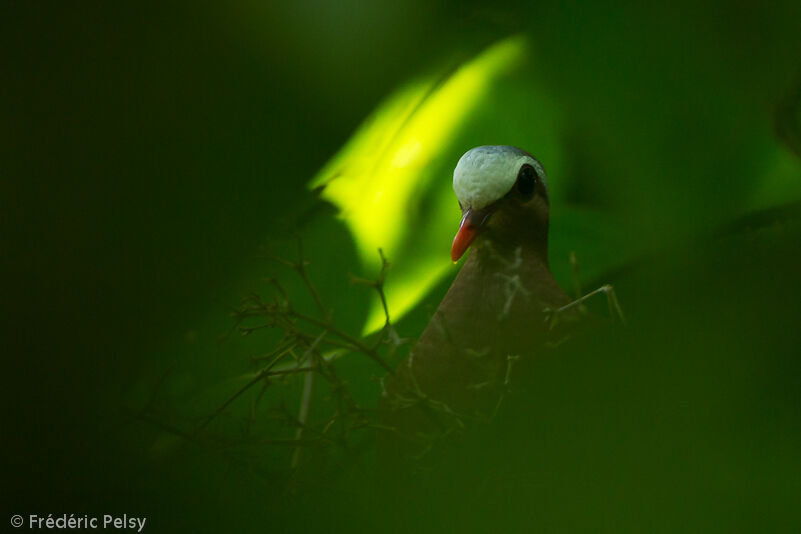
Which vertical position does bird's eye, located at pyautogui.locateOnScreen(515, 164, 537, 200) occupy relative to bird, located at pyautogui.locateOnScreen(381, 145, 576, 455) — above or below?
above

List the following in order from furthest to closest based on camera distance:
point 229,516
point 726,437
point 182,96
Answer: point 182,96, point 229,516, point 726,437

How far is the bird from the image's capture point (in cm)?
45

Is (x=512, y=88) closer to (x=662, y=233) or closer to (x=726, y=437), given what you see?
(x=662, y=233)

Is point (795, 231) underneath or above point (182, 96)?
underneath

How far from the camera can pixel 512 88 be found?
57 cm

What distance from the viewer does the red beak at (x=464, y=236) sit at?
1.54 feet

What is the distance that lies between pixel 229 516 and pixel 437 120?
1.11ft

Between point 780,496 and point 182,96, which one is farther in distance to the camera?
point 182,96

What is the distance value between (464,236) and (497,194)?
4 centimetres

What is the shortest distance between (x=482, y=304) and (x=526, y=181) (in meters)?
0.08

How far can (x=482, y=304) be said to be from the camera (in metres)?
0.49

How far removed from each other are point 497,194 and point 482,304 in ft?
0.23

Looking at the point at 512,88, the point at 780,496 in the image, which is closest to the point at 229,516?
the point at 780,496

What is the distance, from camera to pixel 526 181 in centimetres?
50
